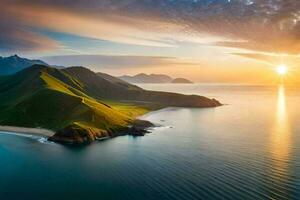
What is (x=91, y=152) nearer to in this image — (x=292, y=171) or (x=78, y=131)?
(x=78, y=131)

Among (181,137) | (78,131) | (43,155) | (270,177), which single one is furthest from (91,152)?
(270,177)

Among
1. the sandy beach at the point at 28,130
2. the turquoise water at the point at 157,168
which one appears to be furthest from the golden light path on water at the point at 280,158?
the sandy beach at the point at 28,130

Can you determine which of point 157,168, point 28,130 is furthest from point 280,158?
point 28,130

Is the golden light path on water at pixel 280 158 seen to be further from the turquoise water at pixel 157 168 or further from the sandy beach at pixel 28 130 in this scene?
the sandy beach at pixel 28 130

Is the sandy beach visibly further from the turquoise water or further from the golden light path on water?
the golden light path on water

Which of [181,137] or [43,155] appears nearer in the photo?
[43,155]

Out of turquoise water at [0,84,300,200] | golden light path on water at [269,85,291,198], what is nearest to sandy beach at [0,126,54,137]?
turquoise water at [0,84,300,200]

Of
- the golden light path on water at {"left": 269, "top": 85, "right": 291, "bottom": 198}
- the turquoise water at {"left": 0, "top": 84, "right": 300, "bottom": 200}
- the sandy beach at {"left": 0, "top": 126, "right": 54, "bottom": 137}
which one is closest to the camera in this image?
the turquoise water at {"left": 0, "top": 84, "right": 300, "bottom": 200}

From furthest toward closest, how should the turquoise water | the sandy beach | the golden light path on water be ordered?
the sandy beach
the golden light path on water
the turquoise water
